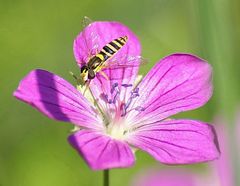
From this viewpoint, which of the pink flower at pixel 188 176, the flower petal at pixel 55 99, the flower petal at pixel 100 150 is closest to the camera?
the flower petal at pixel 100 150

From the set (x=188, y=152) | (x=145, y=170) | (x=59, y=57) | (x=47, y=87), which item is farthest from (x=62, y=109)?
(x=59, y=57)

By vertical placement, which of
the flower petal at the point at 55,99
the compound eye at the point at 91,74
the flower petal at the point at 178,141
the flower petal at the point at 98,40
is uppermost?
the flower petal at the point at 98,40

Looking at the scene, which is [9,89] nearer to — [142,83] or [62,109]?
[142,83]

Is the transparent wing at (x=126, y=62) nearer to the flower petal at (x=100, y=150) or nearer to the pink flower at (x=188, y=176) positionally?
the flower petal at (x=100, y=150)

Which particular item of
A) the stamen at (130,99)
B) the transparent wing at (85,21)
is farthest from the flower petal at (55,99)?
the transparent wing at (85,21)

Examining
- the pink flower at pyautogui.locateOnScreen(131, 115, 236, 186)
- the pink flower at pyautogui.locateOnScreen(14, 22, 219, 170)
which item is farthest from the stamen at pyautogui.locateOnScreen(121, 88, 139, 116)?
the pink flower at pyautogui.locateOnScreen(131, 115, 236, 186)

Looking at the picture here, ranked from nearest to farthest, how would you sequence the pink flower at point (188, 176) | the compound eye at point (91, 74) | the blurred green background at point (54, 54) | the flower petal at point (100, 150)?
the flower petal at point (100, 150), the compound eye at point (91, 74), the pink flower at point (188, 176), the blurred green background at point (54, 54)
